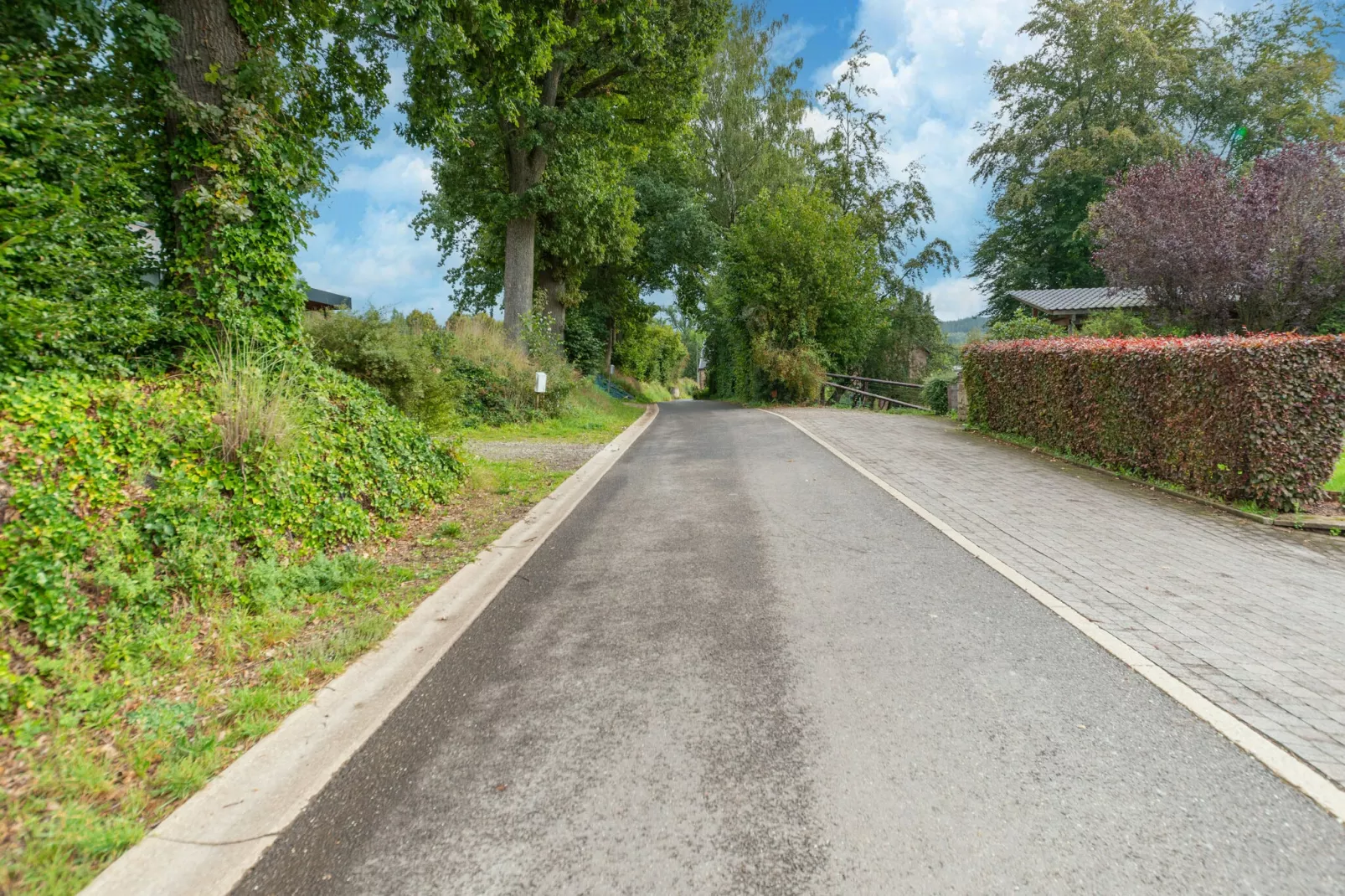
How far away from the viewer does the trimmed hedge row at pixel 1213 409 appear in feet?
22.0

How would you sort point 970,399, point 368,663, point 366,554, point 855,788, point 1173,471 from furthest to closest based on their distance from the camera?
point 970,399 < point 1173,471 < point 366,554 < point 368,663 < point 855,788

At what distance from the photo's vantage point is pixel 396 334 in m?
9.16

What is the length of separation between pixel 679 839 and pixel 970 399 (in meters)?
14.2

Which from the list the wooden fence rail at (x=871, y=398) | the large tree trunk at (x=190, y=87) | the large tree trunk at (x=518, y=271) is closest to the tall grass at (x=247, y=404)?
the large tree trunk at (x=190, y=87)

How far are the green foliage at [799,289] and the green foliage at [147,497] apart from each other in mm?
22571

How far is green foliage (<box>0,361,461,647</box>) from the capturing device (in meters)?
3.13

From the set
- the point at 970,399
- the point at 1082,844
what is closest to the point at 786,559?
the point at 1082,844

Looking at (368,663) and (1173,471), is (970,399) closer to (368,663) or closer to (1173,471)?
(1173,471)

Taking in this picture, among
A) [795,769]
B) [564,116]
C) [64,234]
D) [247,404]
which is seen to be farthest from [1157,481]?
[564,116]

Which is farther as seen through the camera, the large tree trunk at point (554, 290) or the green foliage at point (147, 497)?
the large tree trunk at point (554, 290)

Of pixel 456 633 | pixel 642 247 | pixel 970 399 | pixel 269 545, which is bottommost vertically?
pixel 456 633

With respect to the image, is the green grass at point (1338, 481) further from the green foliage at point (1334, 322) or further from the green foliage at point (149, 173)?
the green foliage at point (149, 173)

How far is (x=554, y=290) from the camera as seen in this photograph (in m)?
24.6

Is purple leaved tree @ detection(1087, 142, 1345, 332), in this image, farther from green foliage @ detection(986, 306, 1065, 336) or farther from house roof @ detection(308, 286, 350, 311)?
house roof @ detection(308, 286, 350, 311)
